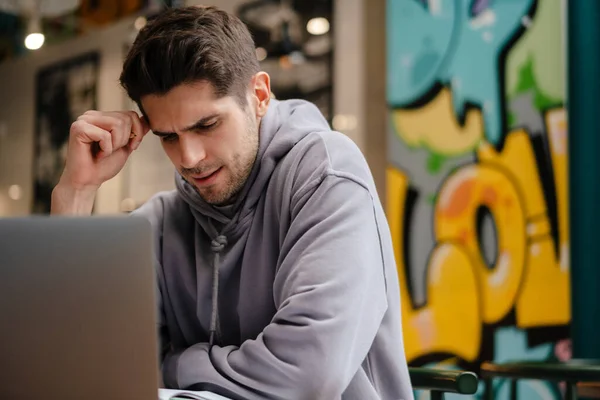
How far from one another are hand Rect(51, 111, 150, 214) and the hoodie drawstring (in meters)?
0.32

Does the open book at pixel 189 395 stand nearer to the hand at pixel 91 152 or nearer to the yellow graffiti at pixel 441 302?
the hand at pixel 91 152

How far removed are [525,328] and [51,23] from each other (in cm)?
320

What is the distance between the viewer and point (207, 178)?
148cm

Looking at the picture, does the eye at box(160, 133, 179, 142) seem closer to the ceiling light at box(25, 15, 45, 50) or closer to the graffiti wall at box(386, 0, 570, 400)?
the graffiti wall at box(386, 0, 570, 400)

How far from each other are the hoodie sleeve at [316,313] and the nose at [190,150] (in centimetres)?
22

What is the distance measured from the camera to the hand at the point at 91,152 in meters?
1.58

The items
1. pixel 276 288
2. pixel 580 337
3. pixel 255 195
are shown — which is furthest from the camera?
pixel 580 337

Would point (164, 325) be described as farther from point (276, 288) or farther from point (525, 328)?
point (525, 328)

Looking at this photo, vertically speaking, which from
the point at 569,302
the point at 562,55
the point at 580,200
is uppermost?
the point at 562,55

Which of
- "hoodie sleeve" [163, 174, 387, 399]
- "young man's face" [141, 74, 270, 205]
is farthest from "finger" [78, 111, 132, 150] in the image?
"hoodie sleeve" [163, 174, 387, 399]

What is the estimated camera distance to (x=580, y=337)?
2.72 meters

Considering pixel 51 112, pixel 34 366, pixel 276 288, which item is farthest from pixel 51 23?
pixel 34 366

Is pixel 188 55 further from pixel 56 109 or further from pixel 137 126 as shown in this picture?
pixel 56 109

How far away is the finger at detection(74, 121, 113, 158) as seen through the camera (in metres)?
1.58
